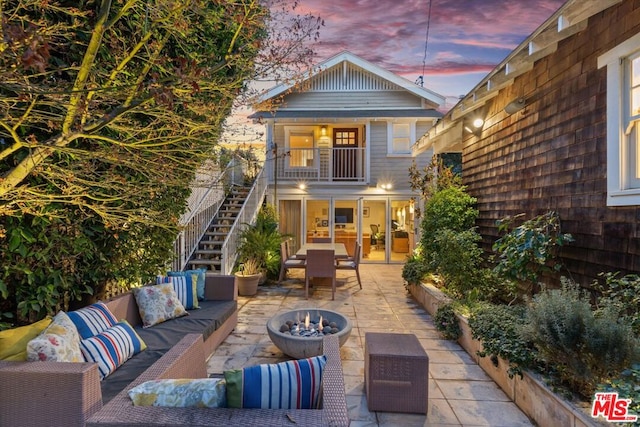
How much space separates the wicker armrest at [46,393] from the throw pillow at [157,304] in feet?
4.93

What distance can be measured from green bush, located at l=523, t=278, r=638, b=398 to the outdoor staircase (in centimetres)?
534

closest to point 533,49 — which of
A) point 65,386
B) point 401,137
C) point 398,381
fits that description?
point 398,381

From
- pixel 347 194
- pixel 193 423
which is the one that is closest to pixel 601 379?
pixel 193 423

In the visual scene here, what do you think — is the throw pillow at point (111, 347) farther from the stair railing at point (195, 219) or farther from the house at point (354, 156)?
the house at point (354, 156)

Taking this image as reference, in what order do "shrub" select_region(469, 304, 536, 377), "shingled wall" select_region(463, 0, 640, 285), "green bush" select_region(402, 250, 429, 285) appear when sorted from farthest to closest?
"green bush" select_region(402, 250, 429, 285) < "shingled wall" select_region(463, 0, 640, 285) < "shrub" select_region(469, 304, 536, 377)

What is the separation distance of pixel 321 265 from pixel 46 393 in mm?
4661

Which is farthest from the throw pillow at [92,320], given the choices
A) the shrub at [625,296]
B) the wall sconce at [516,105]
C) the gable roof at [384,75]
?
the gable roof at [384,75]

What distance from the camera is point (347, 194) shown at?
10.3m

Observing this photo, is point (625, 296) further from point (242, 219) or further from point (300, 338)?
point (242, 219)

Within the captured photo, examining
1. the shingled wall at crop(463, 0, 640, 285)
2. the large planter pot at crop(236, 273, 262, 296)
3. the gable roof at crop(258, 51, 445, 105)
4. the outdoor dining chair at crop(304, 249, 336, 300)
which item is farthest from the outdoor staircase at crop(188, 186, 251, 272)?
the shingled wall at crop(463, 0, 640, 285)

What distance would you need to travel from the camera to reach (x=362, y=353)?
12.3 ft

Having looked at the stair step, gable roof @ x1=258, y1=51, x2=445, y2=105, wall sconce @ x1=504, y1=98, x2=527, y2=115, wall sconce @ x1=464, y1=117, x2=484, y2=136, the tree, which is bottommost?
the stair step

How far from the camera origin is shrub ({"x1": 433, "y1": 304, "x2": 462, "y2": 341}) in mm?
4074

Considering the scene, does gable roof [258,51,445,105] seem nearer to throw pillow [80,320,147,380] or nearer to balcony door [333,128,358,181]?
balcony door [333,128,358,181]
